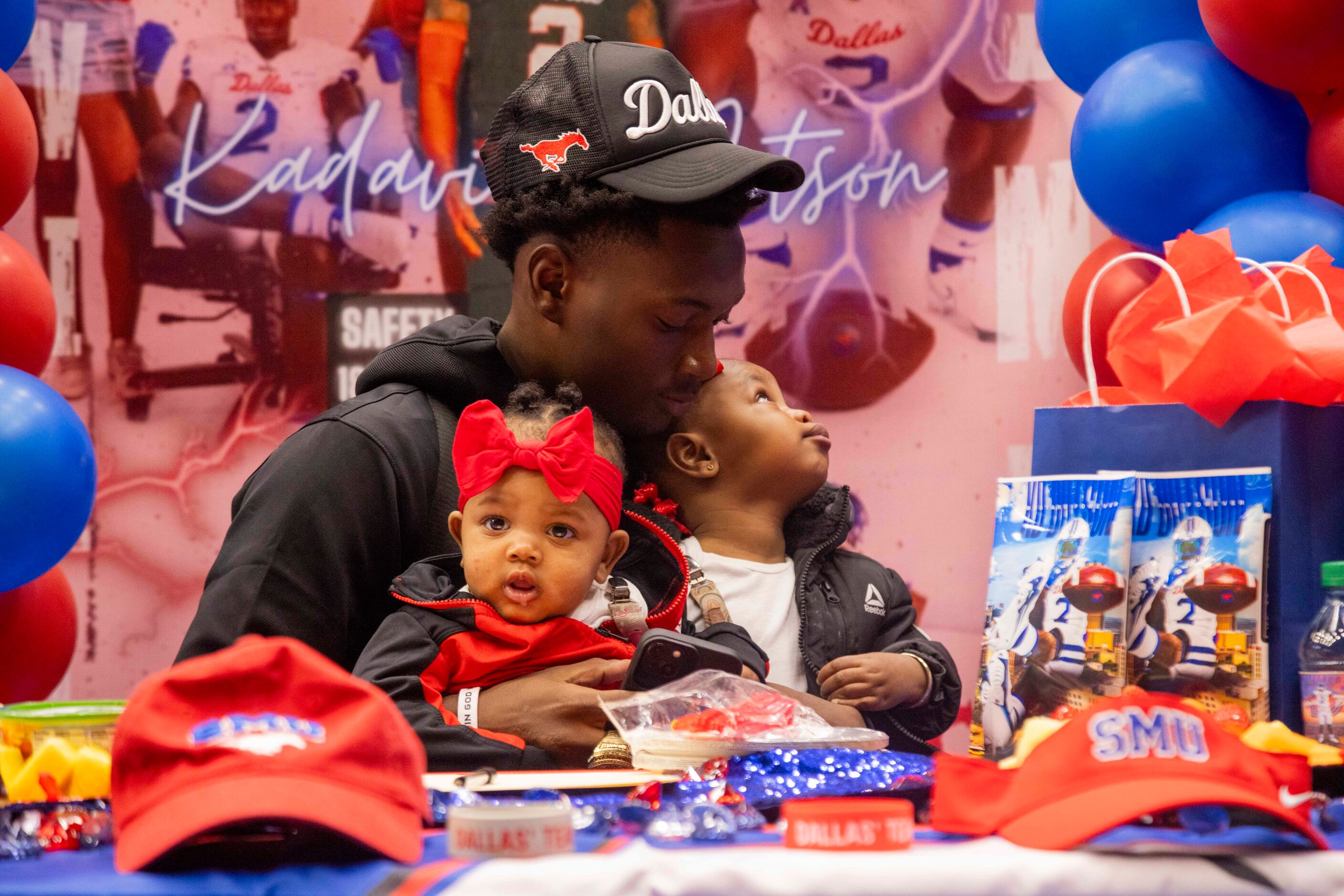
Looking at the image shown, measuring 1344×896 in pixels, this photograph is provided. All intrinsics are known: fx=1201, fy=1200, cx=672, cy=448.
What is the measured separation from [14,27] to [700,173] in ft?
6.98

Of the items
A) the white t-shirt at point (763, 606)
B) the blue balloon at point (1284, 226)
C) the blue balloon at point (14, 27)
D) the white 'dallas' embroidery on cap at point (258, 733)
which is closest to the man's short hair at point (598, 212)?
the white t-shirt at point (763, 606)

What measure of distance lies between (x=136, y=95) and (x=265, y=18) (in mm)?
454

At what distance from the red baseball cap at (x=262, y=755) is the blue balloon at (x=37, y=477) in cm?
203

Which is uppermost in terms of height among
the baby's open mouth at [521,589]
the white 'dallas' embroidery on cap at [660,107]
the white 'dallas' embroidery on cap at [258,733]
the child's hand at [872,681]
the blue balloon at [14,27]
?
the blue balloon at [14,27]

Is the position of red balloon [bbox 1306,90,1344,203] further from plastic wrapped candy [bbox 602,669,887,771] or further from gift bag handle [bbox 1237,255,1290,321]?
plastic wrapped candy [bbox 602,669,887,771]

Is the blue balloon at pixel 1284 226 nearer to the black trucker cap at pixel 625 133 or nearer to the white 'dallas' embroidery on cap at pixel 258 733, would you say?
the black trucker cap at pixel 625 133

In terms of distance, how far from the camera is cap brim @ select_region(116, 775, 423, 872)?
66 cm

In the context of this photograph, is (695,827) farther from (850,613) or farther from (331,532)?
(850,613)

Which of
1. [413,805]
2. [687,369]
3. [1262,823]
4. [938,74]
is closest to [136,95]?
[938,74]

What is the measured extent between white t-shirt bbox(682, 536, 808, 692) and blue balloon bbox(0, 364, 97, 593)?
5.03ft


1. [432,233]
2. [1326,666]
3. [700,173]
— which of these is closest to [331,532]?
[700,173]

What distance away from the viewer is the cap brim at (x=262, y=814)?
2.15 ft

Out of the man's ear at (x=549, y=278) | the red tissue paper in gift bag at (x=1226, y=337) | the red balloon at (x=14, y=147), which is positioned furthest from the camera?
the red balloon at (x=14, y=147)

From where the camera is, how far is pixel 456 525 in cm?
153
